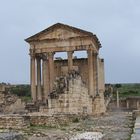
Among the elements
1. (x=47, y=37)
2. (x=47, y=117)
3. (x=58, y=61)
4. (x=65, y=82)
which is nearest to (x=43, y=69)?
(x=58, y=61)

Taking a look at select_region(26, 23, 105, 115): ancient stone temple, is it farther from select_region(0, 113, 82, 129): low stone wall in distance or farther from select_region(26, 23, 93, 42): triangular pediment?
select_region(0, 113, 82, 129): low stone wall in distance

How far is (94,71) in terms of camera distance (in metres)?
40.3

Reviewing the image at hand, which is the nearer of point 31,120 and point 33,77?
point 31,120

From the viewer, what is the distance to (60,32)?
39.6m

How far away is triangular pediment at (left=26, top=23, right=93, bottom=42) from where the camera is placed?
129ft

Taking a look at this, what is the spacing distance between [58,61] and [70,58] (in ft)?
16.6

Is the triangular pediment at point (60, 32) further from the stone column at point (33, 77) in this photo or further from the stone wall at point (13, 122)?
the stone wall at point (13, 122)

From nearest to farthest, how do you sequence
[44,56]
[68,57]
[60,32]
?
1. [60,32]
2. [68,57]
3. [44,56]

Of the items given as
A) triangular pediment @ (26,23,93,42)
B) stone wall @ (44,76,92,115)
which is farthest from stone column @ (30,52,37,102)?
stone wall @ (44,76,92,115)

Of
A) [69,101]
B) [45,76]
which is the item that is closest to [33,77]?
[45,76]

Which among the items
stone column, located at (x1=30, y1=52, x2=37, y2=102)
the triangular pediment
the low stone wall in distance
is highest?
the triangular pediment

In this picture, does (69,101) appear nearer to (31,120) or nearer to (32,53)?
(31,120)

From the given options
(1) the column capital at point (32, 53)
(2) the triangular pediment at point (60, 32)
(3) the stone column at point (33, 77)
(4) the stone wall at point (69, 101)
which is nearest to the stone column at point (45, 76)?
(3) the stone column at point (33, 77)

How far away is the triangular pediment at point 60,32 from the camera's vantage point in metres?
39.2
